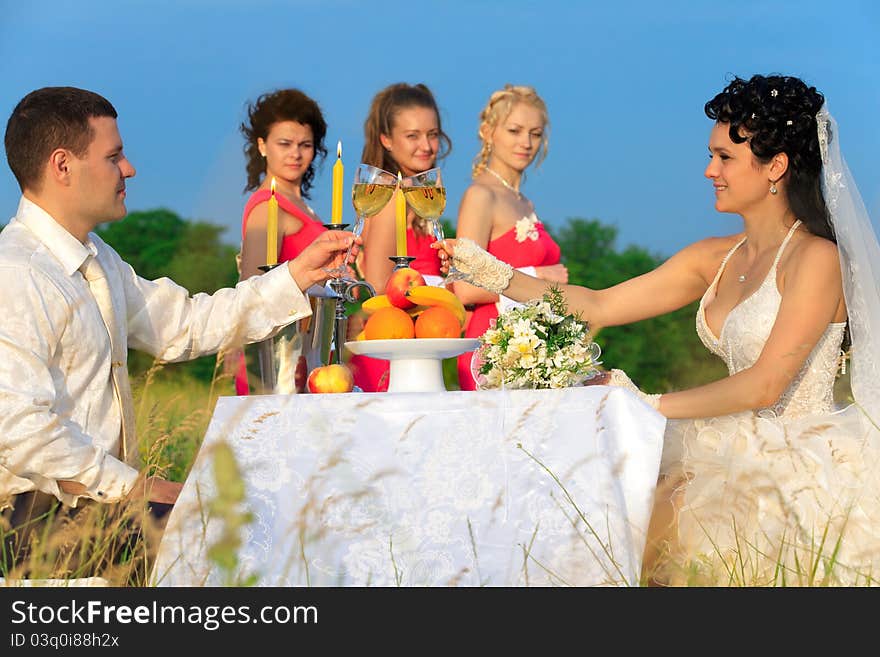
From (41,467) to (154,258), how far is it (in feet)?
70.9

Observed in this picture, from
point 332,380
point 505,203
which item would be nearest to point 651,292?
point 505,203

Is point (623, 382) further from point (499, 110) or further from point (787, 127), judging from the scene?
point (499, 110)

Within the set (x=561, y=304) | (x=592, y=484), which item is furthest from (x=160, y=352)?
(x=592, y=484)

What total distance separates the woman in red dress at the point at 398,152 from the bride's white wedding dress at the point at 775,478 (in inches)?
73.8

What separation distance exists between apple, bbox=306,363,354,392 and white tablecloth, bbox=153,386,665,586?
0.77 feet

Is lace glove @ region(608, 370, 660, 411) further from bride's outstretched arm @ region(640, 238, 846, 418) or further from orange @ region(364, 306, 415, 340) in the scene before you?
orange @ region(364, 306, 415, 340)

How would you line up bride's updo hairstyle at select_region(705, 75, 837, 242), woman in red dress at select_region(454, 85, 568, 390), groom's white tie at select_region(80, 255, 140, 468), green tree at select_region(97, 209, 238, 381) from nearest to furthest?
groom's white tie at select_region(80, 255, 140, 468) → bride's updo hairstyle at select_region(705, 75, 837, 242) → woman in red dress at select_region(454, 85, 568, 390) → green tree at select_region(97, 209, 238, 381)

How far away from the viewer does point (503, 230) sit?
19.4 ft

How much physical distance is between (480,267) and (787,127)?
1210 mm

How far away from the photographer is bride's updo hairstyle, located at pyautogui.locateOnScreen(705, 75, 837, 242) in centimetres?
397

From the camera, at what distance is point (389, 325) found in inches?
124

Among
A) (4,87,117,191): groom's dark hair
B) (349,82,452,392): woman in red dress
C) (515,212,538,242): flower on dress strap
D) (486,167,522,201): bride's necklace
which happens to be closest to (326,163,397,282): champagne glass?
(4,87,117,191): groom's dark hair
